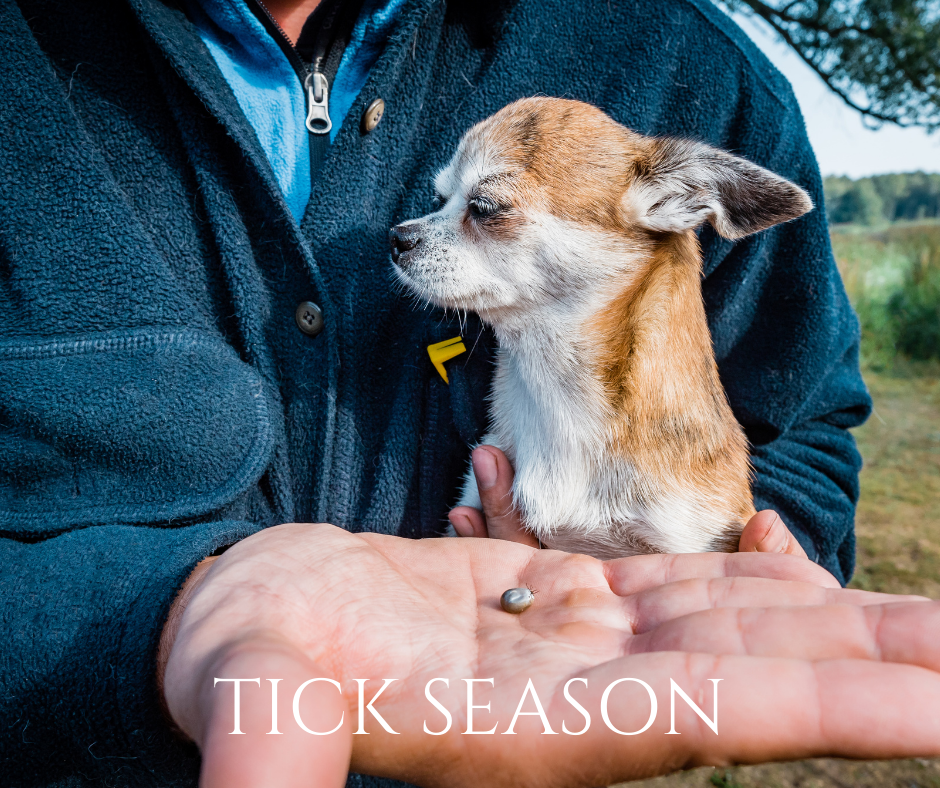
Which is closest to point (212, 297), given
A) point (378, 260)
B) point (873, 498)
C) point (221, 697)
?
point (378, 260)

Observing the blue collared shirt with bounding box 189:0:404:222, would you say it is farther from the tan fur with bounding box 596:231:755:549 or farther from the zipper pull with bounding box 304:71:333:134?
the tan fur with bounding box 596:231:755:549

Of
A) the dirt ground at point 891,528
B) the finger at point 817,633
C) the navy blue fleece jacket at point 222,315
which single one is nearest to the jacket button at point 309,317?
the navy blue fleece jacket at point 222,315

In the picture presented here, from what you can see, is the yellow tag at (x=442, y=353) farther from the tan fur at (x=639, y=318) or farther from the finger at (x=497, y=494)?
the tan fur at (x=639, y=318)

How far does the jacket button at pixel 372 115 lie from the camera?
1.61m

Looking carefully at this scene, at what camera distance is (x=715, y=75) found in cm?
179

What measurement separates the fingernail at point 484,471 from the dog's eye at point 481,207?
2.29 ft

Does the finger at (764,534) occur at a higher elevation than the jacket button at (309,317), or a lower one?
higher

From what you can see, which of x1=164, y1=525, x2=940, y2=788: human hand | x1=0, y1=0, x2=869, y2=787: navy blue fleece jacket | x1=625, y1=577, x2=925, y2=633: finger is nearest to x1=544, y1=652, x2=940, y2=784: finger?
x1=164, y1=525, x2=940, y2=788: human hand

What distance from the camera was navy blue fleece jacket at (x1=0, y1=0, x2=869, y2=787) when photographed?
1225 millimetres

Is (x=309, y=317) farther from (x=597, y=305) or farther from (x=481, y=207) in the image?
(x=597, y=305)

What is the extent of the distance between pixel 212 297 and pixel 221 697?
1123mm

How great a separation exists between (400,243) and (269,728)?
3.93 feet

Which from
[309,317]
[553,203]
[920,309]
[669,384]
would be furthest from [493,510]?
[920,309]

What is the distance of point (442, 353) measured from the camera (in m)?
1.75
